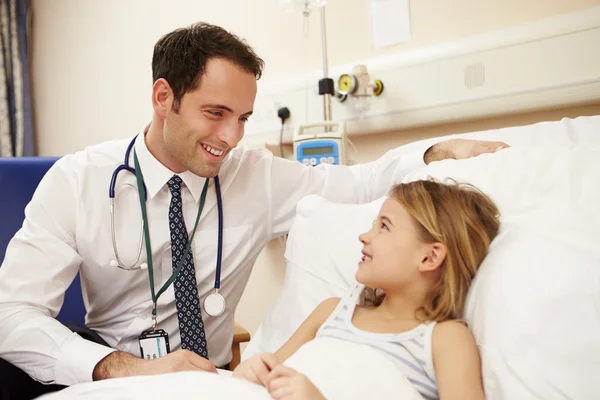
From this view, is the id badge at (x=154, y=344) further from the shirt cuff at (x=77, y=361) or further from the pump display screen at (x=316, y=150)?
the pump display screen at (x=316, y=150)

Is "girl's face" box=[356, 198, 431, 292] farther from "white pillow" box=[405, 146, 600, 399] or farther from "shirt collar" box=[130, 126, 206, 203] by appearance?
"shirt collar" box=[130, 126, 206, 203]

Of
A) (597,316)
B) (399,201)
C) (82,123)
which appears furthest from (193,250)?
(82,123)

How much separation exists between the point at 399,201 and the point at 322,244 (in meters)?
0.24

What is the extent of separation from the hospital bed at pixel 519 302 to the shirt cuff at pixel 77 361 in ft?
1.18

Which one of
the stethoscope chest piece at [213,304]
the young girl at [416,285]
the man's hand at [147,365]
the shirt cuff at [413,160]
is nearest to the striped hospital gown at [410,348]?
the young girl at [416,285]

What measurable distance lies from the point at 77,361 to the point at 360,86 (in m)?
1.27

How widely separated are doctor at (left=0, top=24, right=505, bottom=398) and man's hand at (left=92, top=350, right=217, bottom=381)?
0.03 meters

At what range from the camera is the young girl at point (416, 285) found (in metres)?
0.95

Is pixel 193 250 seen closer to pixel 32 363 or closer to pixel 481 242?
pixel 32 363

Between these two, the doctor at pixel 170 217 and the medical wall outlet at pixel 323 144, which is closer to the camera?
the doctor at pixel 170 217

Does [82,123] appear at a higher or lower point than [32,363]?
higher

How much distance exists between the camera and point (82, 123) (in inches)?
134

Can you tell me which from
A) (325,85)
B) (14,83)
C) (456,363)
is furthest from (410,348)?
(14,83)

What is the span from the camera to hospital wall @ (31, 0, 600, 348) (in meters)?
1.86
